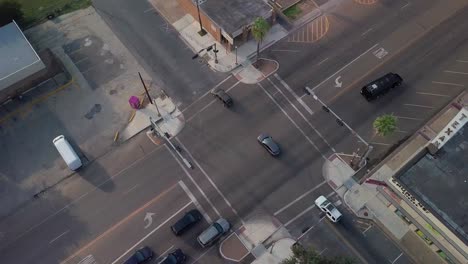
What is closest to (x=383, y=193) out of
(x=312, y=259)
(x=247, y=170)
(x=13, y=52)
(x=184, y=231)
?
(x=312, y=259)

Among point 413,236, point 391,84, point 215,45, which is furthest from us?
point 215,45

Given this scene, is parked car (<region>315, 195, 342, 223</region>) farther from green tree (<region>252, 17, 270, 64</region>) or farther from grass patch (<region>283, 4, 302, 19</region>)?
grass patch (<region>283, 4, 302, 19</region>)

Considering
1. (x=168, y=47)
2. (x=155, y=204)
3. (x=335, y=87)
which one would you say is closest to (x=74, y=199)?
(x=155, y=204)

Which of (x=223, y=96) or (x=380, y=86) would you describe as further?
(x=223, y=96)

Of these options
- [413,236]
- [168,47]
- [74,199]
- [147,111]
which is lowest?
[413,236]

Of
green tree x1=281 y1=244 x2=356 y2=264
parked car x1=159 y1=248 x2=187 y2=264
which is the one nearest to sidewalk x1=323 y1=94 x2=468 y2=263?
green tree x1=281 y1=244 x2=356 y2=264

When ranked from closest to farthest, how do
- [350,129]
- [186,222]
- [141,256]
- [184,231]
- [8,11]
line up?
[141,256]
[186,222]
[184,231]
[350,129]
[8,11]

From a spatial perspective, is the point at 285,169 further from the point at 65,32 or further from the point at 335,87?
the point at 65,32

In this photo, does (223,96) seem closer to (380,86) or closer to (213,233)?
(213,233)
